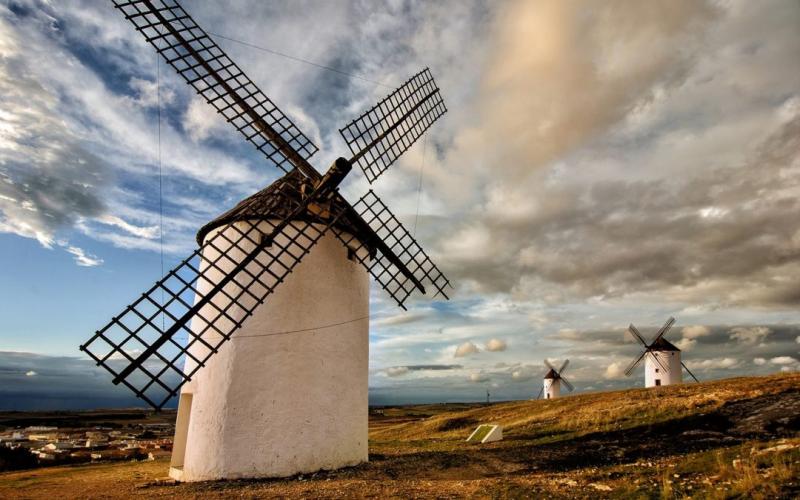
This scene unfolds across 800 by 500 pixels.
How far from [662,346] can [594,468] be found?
3648 centimetres

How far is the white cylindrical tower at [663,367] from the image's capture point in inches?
1582

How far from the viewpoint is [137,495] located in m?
9.99

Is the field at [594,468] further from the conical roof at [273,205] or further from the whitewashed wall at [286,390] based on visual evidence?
the conical roof at [273,205]

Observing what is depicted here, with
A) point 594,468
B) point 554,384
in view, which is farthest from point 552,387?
point 594,468

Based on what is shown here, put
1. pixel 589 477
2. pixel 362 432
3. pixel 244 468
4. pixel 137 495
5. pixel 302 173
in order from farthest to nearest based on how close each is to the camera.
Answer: pixel 302 173 < pixel 362 432 < pixel 244 468 < pixel 137 495 < pixel 589 477

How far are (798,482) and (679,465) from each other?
8.55 feet

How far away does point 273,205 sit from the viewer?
1273cm

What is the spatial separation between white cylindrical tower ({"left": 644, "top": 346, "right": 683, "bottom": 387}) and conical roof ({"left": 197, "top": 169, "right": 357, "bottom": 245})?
122ft

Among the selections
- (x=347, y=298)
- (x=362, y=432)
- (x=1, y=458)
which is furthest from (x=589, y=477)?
(x=1, y=458)

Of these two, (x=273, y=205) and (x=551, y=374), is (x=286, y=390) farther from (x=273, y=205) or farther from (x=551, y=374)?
(x=551, y=374)

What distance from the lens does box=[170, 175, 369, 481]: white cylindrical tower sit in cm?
1114

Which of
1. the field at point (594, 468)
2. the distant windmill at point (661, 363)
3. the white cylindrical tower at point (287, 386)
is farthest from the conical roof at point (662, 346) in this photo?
the white cylindrical tower at point (287, 386)

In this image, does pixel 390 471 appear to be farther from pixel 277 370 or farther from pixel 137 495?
pixel 137 495

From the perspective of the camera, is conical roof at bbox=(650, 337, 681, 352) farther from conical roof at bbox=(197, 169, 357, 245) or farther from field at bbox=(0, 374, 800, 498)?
conical roof at bbox=(197, 169, 357, 245)
